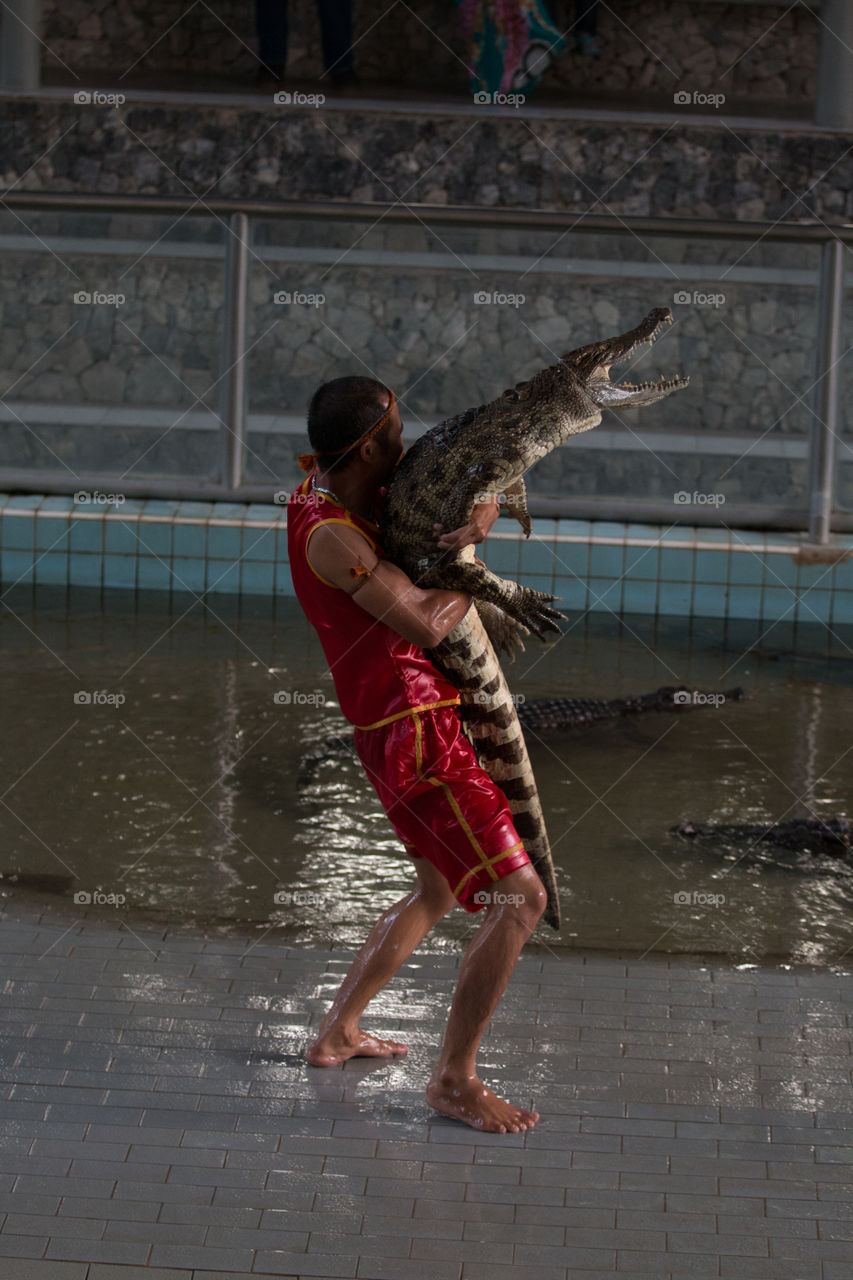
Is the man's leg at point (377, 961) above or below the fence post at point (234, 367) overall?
below

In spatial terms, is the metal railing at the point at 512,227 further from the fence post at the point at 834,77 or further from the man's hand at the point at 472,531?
the man's hand at the point at 472,531

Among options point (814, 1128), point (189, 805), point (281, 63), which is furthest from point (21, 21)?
point (814, 1128)

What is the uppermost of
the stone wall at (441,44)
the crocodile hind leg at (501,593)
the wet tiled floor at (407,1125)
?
the stone wall at (441,44)

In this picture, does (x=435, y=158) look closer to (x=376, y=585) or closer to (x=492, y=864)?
(x=376, y=585)

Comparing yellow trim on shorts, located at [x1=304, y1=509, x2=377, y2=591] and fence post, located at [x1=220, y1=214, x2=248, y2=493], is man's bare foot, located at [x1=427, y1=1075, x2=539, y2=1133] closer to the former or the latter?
yellow trim on shorts, located at [x1=304, y1=509, x2=377, y2=591]

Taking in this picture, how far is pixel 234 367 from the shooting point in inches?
380

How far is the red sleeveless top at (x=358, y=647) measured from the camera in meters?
3.25

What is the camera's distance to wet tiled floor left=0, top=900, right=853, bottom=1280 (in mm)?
2723

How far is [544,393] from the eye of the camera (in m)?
3.34

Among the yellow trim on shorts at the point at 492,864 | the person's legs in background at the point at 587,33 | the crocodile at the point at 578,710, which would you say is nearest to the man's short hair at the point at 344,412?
Result: the yellow trim on shorts at the point at 492,864

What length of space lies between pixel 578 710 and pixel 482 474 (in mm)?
3631

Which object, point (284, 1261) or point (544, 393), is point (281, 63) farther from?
point (284, 1261)

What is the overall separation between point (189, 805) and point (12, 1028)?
83.2 inches

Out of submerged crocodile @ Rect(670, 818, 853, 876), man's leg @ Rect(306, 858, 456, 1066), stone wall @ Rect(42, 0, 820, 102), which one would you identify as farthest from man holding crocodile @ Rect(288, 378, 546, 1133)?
stone wall @ Rect(42, 0, 820, 102)
